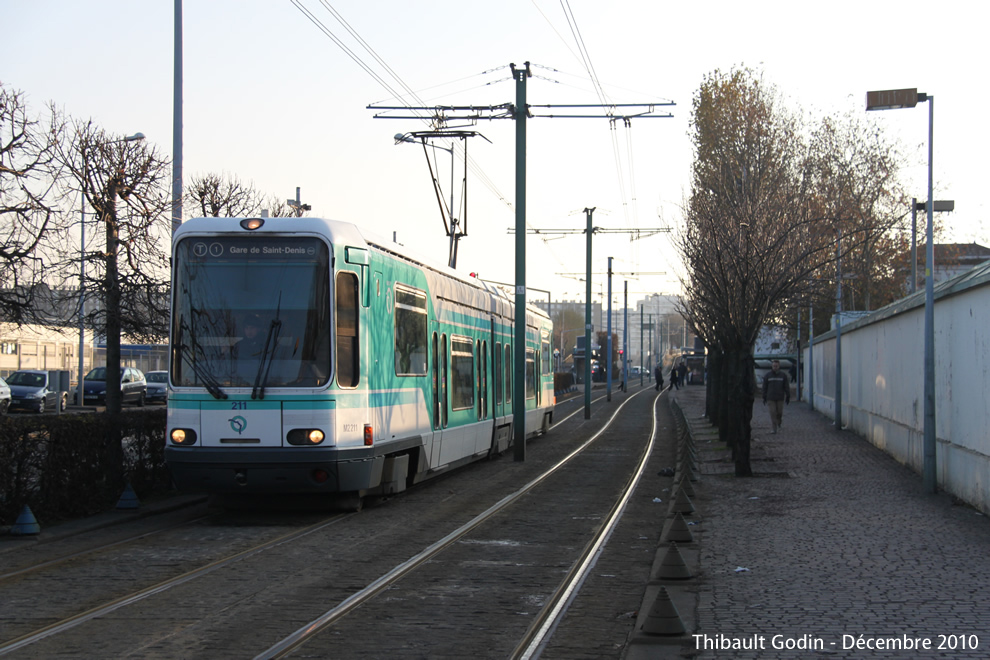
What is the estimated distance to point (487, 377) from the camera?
1988cm

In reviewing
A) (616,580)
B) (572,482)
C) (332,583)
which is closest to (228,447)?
(332,583)

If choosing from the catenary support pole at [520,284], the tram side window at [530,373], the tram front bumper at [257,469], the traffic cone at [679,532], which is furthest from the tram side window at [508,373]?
the traffic cone at [679,532]

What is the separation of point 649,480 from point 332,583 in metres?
9.82

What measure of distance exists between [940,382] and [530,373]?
11.9 meters

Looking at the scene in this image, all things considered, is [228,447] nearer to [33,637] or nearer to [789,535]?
[33,637]

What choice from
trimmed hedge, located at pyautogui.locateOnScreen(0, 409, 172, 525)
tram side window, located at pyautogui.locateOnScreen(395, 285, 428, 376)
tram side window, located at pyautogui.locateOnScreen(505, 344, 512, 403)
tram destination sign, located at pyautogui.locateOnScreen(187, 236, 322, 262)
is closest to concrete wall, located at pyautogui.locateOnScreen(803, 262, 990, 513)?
tram side window, located at pyautogui.locateOnScreen(395, 285, 428, 376)

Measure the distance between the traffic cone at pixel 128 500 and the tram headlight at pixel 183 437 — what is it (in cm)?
152

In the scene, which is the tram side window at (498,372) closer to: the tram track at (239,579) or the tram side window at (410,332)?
the tram side window at (410,332)

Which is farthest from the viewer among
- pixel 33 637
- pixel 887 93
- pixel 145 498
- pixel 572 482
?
pixel 572 482

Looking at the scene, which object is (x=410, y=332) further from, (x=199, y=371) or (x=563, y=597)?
(x=563, y=597)

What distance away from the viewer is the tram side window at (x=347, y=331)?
38.8 ft

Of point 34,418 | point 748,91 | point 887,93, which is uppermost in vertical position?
point 748,91

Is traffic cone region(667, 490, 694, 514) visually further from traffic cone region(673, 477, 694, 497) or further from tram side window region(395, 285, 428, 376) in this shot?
tram side window region(395, 285, 428, 376)

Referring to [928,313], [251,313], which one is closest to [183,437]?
[251,313]
